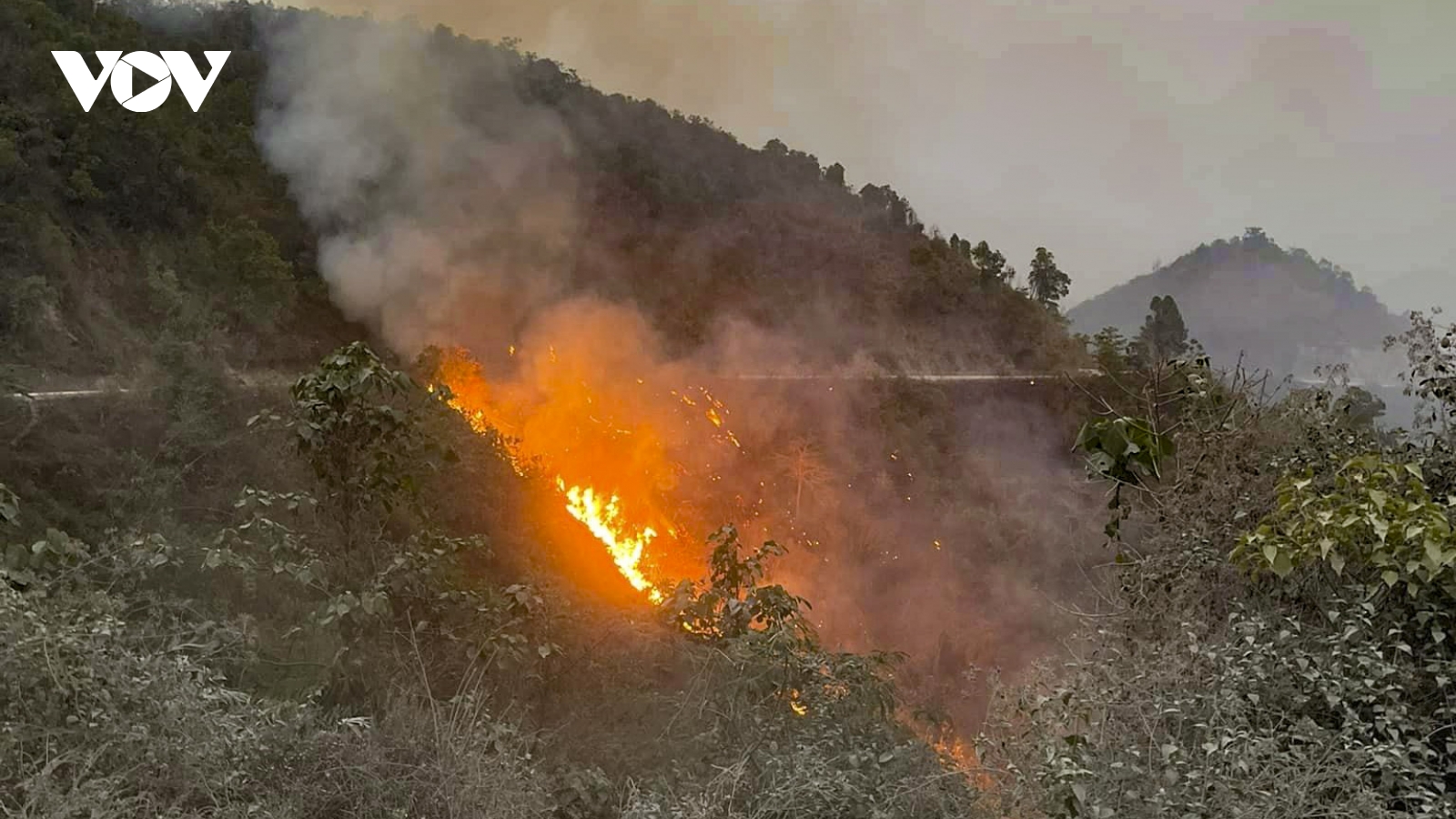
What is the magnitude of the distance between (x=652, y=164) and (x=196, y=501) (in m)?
17.9

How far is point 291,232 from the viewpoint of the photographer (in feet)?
63.1

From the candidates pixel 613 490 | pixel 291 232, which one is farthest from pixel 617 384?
pixel 291 232

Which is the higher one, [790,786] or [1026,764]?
[790,786]

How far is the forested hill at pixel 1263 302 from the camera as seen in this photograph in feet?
30.8

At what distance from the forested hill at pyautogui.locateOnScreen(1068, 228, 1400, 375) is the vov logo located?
16.6 meters

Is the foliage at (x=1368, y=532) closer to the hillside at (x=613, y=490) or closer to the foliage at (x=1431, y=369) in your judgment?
the hillside at (x=613, y=490)

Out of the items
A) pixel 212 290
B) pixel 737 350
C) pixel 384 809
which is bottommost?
pixel 384 809

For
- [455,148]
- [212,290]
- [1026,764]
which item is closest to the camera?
[1026,764]

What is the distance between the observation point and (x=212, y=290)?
1589cm

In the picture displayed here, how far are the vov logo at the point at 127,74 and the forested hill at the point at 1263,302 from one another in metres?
16.6

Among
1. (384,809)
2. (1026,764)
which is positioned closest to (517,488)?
(384,809)

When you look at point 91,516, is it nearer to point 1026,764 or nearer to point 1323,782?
point 1026,764

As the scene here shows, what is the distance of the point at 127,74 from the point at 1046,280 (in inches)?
944

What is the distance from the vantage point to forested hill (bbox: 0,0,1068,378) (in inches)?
564
